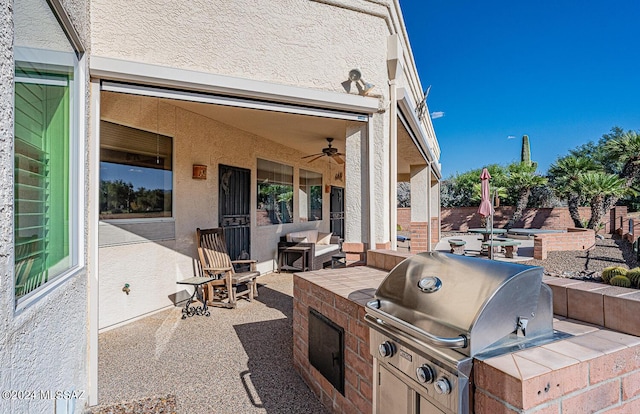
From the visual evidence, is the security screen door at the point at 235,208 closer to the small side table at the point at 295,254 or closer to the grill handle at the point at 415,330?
the small side table at the point at 295,254

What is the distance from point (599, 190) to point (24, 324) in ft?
82.3

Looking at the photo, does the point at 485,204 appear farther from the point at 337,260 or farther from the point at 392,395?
the point at 392,395

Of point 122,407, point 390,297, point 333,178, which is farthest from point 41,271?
point 333,178

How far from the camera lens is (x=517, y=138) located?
40.3 m

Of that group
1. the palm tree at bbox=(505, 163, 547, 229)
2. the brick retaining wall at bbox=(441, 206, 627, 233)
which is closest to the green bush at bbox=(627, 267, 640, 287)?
the brick retaining wall at bbox=(441, 206, 627, 233)

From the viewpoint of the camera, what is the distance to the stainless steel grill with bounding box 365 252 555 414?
5.34ft

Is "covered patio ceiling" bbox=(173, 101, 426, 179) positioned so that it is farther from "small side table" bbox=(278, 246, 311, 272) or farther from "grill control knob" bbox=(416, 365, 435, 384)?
"grill control knob" bbox=(416, 365, 435, 384)

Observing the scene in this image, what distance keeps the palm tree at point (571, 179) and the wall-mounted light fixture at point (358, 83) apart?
2114 centimetres

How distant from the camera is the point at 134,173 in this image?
6.01 m

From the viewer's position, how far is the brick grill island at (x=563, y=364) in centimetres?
147

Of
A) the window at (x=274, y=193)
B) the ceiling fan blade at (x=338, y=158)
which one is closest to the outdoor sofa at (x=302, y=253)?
the window at (x=274, y=193)

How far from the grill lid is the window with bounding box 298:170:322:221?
938 centimetres

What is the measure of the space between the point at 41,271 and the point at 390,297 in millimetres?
2540

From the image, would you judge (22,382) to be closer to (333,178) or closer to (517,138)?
(333,178)
